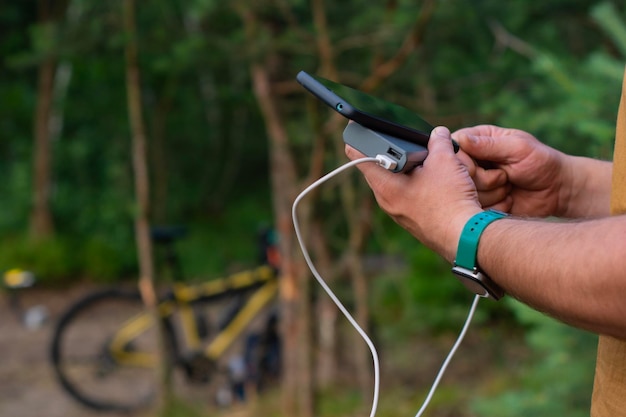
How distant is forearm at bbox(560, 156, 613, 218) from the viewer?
4.72 ft

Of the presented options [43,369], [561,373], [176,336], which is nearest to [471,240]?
[561,373]

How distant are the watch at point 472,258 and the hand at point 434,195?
0.05 ft

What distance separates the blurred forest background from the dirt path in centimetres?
180

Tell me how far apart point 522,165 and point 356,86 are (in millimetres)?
2971

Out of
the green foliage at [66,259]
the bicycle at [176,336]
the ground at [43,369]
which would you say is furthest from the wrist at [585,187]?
the green foliage at [66,259]

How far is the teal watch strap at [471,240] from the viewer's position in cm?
108

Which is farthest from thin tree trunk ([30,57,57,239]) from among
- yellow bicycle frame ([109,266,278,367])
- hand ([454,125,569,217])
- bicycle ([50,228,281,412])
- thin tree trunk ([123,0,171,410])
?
hand ([454,125,569,217])

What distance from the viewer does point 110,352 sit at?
591cm

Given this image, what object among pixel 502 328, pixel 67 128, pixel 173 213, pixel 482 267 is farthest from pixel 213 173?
pixel 482 267

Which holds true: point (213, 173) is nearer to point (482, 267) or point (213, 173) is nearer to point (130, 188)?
point (130, 188)

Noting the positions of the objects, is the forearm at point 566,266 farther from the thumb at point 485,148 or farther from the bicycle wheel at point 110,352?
the bicycle wheel at point 110,352

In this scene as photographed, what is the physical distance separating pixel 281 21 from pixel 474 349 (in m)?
3.56

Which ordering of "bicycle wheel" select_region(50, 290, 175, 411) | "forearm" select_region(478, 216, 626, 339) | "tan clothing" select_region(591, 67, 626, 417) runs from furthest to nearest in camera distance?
"bicycle wheel" select_region(50, 290, 175, 411) → "tan clothing" select_region(591, 67, 626, 417) → "forearm" select_region(478, 216, 626, 339)

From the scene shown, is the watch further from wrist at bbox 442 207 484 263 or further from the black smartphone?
the black smartphone
